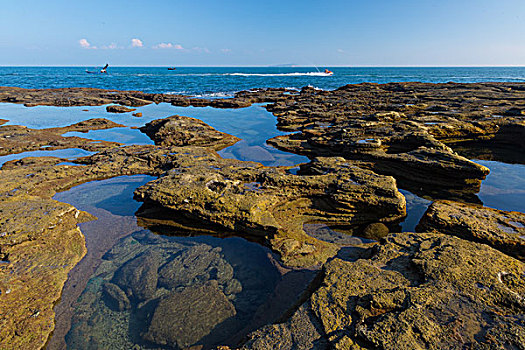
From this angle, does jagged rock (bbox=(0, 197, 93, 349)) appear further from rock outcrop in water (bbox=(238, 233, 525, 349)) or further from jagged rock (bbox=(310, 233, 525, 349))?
jagged rock (bbox=(310, 233, 525, 349))

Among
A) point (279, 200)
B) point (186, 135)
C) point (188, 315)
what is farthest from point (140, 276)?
point (186, 135)

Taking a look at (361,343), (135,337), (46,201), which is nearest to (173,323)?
(135,337)

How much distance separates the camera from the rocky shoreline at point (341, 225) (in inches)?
115

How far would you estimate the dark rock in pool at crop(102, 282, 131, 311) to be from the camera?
451 centimetres

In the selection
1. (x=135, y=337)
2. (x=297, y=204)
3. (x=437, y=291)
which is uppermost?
(x=437, y=291)

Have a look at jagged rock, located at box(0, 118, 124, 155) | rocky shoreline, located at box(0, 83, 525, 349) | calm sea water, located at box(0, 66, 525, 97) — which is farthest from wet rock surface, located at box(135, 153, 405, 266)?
calm sea water, located at box(0, 66, 525, 97)

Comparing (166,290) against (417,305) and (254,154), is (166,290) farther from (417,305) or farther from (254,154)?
(254,154)

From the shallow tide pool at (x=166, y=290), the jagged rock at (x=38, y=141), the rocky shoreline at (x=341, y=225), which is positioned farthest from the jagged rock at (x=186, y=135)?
the shallow tide pool at (x=166, y=290)

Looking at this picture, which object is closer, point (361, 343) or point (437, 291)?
point (361, 343)

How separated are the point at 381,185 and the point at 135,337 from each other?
253 inches

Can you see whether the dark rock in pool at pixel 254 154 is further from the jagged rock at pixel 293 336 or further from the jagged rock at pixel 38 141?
the jagged rock at pixel 293 336

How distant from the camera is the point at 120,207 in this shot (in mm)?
7547

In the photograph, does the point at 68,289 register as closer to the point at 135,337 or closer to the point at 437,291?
the point at 135,337

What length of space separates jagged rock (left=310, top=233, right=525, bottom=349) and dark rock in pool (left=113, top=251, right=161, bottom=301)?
3343 mm
